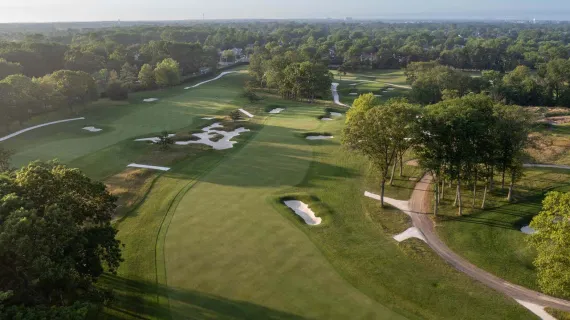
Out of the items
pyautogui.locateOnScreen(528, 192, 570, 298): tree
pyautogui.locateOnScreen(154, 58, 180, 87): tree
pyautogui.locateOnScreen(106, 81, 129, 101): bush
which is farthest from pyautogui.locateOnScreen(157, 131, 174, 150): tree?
pyautogui.locateOnScreen(154, 58, 180, 87): tree

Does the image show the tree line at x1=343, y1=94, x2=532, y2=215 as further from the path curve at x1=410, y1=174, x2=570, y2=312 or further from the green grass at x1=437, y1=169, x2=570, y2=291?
the path curve at x1=410, y1=174, x2=570, y2=312

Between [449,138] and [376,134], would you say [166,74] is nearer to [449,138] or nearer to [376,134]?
[376,134]

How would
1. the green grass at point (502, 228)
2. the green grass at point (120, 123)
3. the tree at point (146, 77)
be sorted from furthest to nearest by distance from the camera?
1. the tree at point (146, 77)
2. the green grass at point (120, 123)
3. the green grass at point (502, 228)

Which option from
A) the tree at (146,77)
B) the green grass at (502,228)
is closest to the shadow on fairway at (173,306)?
the green grass at (502,228)

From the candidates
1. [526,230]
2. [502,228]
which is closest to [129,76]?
[502,228]

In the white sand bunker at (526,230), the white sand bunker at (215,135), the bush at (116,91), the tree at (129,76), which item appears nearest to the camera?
the white sand bunker at (526,230)

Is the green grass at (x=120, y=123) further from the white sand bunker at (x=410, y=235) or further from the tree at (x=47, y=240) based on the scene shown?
the white sand bunker at (x=410, y=235)

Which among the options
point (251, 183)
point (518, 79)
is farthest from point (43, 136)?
point (518, 79)

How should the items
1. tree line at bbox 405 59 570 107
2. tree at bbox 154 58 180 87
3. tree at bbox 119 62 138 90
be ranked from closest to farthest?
tree line at bbox 405 59 570 107
tree at bbox 119 62 138 90
tree at bbox 154 58 180 87
